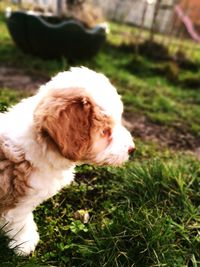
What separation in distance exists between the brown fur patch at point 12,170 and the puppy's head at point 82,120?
0.74ft

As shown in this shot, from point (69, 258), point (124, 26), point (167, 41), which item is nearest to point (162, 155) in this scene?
point (69, 258)

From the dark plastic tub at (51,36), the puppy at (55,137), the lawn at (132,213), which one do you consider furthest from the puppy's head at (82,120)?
the dark plastic tub at (51,36)

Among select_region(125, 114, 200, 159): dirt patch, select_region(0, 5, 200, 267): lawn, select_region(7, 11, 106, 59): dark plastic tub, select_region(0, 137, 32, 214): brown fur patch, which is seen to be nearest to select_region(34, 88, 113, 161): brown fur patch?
select_region(0, 137, 32, 214): brown fur patch

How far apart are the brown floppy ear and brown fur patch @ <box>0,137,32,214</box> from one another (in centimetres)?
23

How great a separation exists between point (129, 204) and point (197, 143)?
2.74 metres

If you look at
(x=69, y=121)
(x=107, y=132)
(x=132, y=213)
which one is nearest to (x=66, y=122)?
(x=69, y=121)

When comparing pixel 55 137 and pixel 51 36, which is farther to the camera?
pixel 51 36

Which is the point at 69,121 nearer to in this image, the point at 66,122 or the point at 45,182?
the point at 66,122

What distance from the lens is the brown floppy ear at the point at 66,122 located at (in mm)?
2805

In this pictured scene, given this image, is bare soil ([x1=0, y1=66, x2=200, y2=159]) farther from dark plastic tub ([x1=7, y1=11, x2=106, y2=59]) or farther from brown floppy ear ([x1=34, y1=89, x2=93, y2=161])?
brown floppy ear ([x1=34, y1=89, x2=93, y2=161])

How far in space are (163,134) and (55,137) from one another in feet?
13.6

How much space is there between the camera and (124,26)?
616 inches

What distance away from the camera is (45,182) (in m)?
3.16

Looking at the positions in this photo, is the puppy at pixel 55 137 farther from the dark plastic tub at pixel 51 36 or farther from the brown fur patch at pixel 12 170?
the dark plastic tub at pixel 51 36
